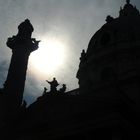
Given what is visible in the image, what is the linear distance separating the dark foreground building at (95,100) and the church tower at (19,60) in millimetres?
93

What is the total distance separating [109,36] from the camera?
4822cm

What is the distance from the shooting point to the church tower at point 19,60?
119 feet

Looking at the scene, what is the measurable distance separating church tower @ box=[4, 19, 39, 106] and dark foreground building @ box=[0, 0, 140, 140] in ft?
0.30

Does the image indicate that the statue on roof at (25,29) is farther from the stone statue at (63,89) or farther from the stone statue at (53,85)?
the stone statue at (53,85)

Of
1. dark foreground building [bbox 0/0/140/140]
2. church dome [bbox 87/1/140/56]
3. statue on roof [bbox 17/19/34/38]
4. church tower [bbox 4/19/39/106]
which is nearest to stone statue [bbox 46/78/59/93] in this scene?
dark foreground building [bbox 0/0/140/140]

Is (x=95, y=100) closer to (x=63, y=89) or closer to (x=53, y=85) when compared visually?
(x=63, y=89)

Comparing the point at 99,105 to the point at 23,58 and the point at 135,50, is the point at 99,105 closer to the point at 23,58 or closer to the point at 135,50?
the point at 23,58

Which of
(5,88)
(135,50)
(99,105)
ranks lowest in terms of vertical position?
(99,105)

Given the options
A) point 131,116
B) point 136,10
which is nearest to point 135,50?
point 136,10

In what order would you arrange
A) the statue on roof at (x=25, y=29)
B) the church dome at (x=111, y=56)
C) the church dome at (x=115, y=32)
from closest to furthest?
the statue on roof at (x=25, y=29) → the church dome at (x=111, y=56) → the church dome at (x=115, y=32)

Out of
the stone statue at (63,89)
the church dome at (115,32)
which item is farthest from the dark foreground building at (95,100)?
the stone statue at (63,89)

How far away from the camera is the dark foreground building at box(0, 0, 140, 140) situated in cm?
2884

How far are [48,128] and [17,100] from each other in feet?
18.2

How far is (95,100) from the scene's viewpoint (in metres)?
29.9
